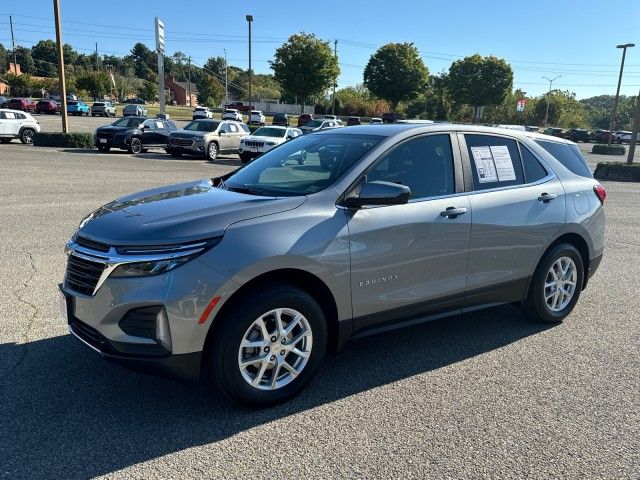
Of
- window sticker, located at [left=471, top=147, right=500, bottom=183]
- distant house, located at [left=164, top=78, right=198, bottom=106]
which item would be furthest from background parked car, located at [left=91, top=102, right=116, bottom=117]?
distant house, located at [left=164, top=78, right=198, bottom=106]

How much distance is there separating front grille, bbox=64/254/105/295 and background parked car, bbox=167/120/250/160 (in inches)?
792

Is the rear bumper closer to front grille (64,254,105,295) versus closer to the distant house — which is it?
front grille (64,254,105,295)

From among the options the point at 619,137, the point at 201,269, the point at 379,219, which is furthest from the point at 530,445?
the point at 619,137

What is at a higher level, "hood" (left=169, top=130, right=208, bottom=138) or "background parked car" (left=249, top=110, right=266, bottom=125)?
"background parked car" (left=249, top=110, right=266, bottom=125)

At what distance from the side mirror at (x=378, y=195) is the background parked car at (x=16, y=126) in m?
25.3

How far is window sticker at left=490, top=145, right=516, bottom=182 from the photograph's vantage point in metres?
4.54

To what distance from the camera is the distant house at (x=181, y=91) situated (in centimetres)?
13762

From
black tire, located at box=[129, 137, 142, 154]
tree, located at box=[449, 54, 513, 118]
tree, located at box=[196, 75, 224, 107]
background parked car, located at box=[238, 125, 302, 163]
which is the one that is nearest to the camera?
background parked car, located at box=[238, 125, 302, 163]

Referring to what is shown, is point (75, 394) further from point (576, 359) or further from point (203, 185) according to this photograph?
point (576, 359)

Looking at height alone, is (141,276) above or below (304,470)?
above

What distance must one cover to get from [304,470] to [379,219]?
1.66 meters

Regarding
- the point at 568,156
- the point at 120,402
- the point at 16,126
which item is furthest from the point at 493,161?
the point at 16,126

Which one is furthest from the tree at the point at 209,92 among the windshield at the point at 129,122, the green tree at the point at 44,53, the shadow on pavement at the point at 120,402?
the shadow on pavement at the point at 120,402

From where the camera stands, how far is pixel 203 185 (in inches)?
169
